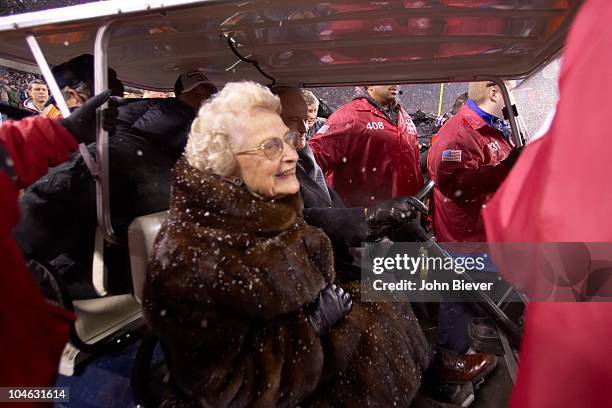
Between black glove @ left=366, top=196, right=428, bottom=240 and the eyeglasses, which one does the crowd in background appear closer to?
the eyeglasses

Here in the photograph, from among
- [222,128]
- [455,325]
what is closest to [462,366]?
[455,325]

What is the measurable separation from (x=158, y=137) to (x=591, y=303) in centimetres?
177

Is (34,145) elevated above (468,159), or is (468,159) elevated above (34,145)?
(34,145)

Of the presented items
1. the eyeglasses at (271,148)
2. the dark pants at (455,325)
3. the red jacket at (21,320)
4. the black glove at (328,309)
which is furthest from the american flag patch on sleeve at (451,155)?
the red jacket at (21,320)

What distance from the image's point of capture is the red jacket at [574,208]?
0.75 meters

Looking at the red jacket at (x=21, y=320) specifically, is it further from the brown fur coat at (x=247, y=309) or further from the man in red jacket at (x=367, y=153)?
the man in red jacket at (x=367, y=153)

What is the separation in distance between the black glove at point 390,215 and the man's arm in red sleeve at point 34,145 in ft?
4.26

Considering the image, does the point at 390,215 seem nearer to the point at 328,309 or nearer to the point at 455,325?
the point at 328,309

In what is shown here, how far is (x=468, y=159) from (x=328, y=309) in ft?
4.79

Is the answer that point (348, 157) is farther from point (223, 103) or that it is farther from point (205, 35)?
point (223, 103)

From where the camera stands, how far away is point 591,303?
0.80 meters

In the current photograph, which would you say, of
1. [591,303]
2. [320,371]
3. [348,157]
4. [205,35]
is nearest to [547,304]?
[591,303]

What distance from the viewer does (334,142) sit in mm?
2959

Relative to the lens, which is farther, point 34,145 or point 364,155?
point 364,155
